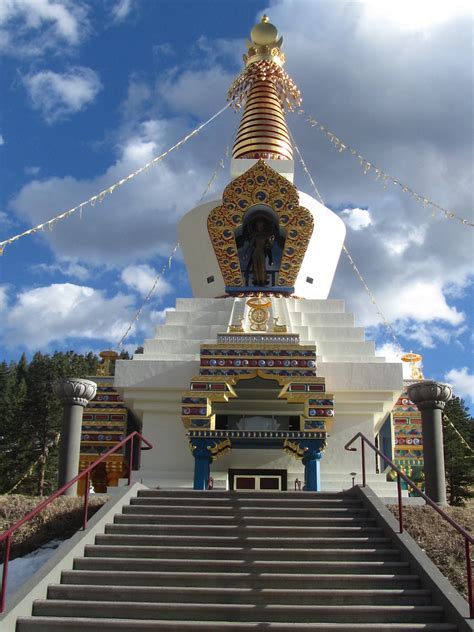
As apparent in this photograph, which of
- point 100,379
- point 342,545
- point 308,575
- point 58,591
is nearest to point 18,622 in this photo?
point 58,591

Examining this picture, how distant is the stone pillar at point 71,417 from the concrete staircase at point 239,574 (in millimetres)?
3098

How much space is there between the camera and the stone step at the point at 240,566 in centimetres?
779

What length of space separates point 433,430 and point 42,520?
6612mm

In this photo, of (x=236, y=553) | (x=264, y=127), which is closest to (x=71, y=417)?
(x=236, y=553)

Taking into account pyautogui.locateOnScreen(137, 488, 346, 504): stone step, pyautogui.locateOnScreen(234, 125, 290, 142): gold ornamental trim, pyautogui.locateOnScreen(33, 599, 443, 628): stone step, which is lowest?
pyautogui.locateOnScreen(33, 599, 443, 628): stone step

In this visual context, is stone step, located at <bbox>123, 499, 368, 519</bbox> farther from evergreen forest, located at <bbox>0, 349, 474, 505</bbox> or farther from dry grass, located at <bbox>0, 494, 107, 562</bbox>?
evergreen forest, located at <bbox>0, 349, 474, 505</bbox>

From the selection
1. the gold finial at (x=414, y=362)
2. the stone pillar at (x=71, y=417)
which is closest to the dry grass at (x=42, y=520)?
the stone pillar at (x=71, y=417)

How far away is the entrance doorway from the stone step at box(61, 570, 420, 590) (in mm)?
7037

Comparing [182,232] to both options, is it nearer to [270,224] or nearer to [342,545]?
[270,224]

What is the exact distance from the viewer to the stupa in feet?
44.1

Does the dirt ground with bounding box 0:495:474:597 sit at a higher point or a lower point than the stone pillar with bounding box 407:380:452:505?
lower

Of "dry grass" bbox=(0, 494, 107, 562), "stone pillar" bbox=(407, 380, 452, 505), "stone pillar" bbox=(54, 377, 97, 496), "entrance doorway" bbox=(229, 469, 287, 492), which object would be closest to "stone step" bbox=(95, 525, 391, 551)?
"dry grass" bbox=(0, 494, 107, 562)

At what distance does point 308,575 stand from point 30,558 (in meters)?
3.91

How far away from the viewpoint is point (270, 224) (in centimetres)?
1900
